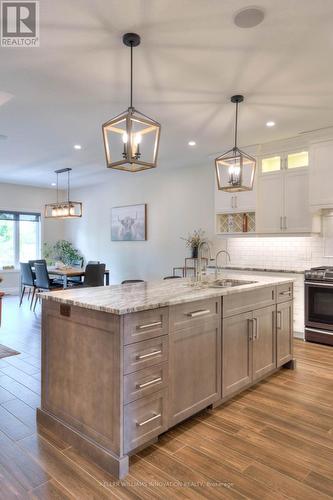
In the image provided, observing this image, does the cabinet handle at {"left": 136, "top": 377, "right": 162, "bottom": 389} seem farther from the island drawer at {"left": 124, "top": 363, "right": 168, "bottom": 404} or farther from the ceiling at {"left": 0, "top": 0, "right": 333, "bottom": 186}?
the ceiling at {"left": 0, "top": 0, "right": 333, "bottom": 186}

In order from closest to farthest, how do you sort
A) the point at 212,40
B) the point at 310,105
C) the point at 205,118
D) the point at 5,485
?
the point at 5,485
the point at 212,40
the point at 310,105
the point at 205,118

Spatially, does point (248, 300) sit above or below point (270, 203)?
below

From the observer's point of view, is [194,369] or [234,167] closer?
[194,369]

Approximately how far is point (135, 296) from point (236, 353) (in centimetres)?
106

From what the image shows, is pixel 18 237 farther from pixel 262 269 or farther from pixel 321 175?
pixel 321 175

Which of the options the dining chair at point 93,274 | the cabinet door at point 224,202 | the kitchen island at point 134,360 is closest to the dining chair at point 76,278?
the dining chair at point 93,274

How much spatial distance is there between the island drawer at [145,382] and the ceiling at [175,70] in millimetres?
2313

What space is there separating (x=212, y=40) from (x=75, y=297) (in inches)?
84.1

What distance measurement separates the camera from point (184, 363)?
2.40 meters

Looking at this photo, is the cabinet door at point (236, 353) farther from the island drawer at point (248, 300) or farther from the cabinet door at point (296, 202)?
the cabinet door at point (296, 202)

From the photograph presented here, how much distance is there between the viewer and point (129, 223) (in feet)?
25.7

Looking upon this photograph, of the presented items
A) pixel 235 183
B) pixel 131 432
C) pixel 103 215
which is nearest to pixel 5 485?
pixel 131 432

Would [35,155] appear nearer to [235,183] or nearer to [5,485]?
[235,183]

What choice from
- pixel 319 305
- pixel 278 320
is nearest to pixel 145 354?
pixel 278 320
